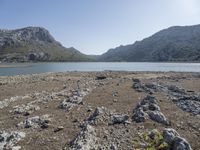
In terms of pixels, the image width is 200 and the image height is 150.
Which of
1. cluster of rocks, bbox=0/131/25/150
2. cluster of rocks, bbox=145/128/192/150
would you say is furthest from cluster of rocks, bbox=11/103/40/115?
cluster of rocks, bbox=145/128/192/150

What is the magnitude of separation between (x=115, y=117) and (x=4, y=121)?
32.0ft

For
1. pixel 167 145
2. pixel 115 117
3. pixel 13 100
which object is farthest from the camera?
pixel 13 100

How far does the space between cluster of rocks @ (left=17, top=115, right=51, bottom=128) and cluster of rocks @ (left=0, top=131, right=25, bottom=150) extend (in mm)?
1811

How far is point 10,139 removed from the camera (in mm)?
19312

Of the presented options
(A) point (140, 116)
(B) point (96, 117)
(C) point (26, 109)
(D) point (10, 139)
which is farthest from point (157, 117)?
(C) point (26, 109)

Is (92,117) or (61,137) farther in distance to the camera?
(92,117)

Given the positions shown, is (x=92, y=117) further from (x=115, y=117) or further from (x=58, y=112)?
(x=58, y=112)

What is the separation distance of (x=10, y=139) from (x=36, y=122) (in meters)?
3.85

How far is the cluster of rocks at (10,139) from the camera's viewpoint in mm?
18127

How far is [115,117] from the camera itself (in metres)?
22.4

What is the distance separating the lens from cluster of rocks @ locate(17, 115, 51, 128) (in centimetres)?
2217

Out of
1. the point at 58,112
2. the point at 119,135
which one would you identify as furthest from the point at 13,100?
the point at 119,135

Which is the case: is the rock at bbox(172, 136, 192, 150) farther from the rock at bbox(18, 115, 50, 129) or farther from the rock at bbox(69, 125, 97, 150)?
the rock at bbox(18, 115, 50, 129)

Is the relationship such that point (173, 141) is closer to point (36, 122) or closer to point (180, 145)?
point (180, 145)
